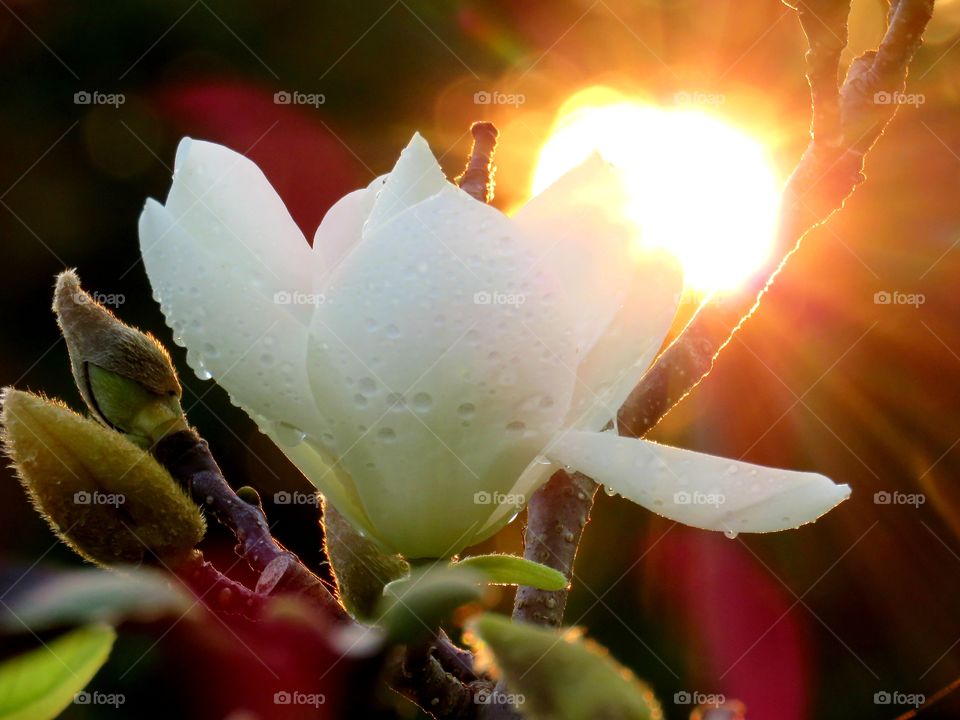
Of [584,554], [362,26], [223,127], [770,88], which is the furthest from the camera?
[362,26]

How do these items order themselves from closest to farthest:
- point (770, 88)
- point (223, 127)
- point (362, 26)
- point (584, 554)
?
point (584, 554)
point (770, 88)
point (223, 127)
point (362, 26)

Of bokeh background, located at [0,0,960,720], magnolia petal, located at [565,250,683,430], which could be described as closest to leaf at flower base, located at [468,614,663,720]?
magnolia petal, located at [565,250,683,430]

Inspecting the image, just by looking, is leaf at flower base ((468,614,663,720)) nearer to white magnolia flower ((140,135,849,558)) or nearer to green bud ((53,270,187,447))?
white magnolia flower ((140,135,849,558))

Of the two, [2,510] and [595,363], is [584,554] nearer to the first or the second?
[2,510]

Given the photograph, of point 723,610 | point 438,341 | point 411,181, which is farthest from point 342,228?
point 723,610

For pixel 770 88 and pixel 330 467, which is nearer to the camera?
Answer: pixel 330 467

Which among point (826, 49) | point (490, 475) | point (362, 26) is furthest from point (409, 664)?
point (362, 26)
